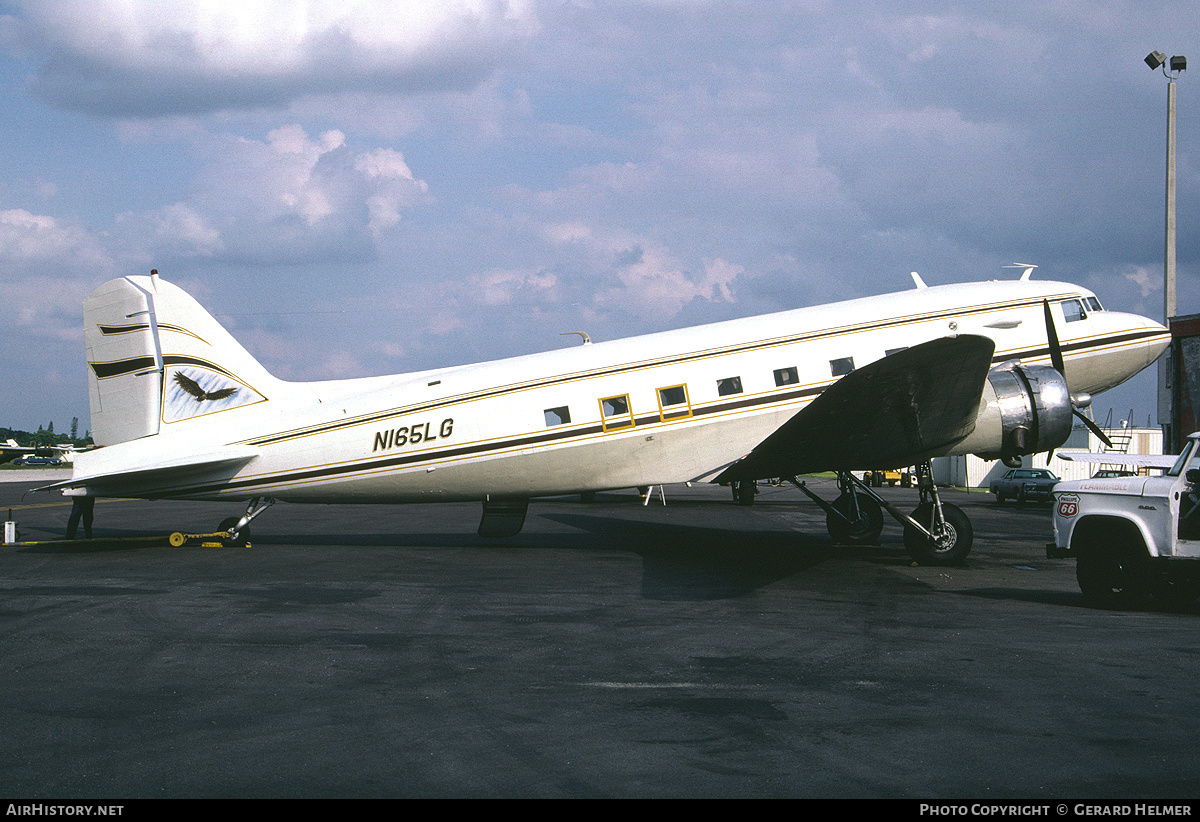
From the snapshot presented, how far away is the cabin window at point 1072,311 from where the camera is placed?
16250 mm

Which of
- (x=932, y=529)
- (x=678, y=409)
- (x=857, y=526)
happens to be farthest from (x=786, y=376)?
(x=857, y=526)

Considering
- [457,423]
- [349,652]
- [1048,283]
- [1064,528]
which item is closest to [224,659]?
[349,652]

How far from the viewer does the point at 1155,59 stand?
90.4ft

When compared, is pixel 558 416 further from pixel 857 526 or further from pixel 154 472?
pixel 154 472

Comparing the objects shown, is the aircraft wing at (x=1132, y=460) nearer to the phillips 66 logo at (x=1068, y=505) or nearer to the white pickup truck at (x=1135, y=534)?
the white pickup truck at (x=1135, y=534)

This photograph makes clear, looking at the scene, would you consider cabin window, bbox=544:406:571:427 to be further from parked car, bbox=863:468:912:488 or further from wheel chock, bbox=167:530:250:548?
parked car, bbox=863:468:912:488

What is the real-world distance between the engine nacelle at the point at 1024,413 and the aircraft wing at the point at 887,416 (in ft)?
1.48

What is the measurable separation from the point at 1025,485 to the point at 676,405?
29899 mm

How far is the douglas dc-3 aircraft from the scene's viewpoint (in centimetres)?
1536

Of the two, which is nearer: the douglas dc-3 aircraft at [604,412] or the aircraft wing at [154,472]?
the douglas dc-3 aircraft at [604,412]

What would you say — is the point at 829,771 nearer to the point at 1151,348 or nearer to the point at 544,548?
the point at 544,548

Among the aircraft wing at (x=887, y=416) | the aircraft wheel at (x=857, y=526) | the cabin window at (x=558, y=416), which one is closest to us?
the aircraft wing at (x=887, y=416)

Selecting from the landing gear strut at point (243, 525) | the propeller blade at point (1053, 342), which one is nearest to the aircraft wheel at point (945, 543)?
the propeller blade at point (1053, 342)
